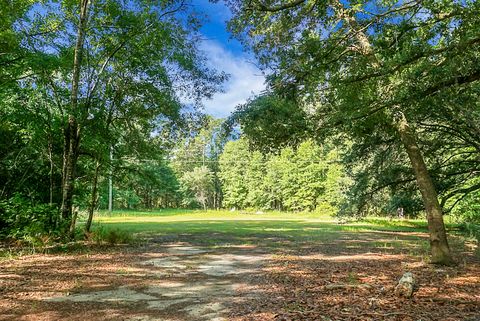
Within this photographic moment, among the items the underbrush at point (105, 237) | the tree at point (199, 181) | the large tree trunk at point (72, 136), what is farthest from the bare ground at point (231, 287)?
the tree at point (199, 181)

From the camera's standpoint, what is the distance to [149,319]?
15.0 feet

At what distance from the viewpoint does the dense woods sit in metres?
6.50

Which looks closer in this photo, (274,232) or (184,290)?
(184,290)

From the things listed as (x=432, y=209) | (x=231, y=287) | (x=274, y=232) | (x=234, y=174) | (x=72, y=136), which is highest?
(x=234, y=174)

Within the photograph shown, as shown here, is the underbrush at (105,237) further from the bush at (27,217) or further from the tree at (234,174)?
the tree at (234,174)

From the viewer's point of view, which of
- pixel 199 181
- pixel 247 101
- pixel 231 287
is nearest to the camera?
pixel 231 287

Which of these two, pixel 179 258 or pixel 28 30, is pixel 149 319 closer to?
pixel 179 258

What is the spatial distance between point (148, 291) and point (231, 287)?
1.38 m

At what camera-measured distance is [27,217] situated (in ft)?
33.7

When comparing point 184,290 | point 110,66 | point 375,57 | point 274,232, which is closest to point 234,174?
point 274,232

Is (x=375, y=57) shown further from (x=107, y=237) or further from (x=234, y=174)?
(x=234, y=174)

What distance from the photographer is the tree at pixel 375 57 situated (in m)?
5.96

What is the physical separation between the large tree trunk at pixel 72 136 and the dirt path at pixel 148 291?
2882 mm

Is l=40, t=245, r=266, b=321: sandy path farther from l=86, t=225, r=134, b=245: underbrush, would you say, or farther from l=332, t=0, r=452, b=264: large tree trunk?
l=332, t=0, r=452, b=264: large tree trunk
